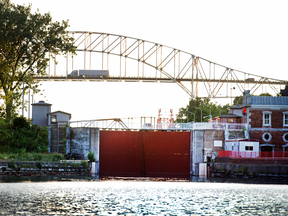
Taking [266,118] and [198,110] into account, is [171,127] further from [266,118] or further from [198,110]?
[198,110]

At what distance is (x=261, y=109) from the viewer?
66.8 m

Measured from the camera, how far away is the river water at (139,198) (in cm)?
3178

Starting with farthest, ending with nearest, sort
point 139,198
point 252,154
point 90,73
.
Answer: point 90,73, point 252,154, point 139,198

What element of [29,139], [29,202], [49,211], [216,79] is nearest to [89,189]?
[29,202]

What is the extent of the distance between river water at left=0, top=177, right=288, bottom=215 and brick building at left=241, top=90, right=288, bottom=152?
17.9m

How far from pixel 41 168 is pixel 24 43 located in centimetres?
2125

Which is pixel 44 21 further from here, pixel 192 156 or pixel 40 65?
pixel 192 156

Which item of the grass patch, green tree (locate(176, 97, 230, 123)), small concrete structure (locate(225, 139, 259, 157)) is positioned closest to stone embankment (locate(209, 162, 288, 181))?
small concrete structure (locate(225, 139, 259, 157))

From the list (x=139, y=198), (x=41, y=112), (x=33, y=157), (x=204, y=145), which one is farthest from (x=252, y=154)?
(x=41, y=112)

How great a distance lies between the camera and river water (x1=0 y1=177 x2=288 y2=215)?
3178cm

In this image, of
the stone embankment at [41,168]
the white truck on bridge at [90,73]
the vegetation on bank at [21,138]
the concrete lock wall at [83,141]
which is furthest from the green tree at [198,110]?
the stone embankment at [41,168]

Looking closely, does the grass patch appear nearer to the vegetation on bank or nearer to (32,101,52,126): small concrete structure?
the vegetation on bank

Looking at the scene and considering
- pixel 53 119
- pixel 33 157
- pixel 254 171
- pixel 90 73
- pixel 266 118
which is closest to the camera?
pixel 254 171

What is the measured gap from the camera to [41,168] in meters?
→ 55.2
